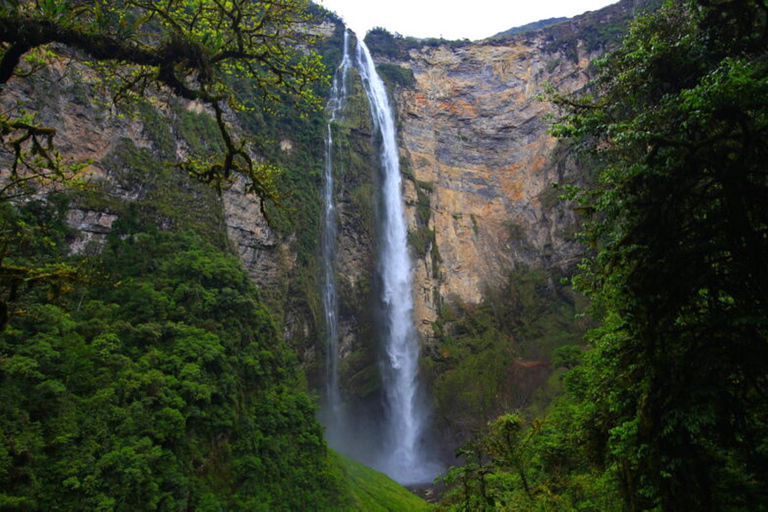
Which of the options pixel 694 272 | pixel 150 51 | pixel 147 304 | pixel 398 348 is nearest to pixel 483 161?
pixel 398 348

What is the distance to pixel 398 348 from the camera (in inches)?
1215

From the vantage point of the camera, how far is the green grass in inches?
710

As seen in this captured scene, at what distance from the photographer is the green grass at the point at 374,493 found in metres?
18.0

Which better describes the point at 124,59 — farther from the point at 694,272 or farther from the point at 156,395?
the point at 156,395

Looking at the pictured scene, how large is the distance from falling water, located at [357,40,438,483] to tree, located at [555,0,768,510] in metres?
24.8

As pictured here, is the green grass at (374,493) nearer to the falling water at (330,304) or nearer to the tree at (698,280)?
the falling water at (330,304)

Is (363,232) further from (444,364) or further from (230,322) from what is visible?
(230,322)

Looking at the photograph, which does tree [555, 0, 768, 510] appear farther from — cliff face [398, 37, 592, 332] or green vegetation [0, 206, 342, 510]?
cliff face [398, 37, 592, 332]

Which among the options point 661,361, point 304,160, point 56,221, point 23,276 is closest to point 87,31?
point 23,276

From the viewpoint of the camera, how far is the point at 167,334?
14773mm

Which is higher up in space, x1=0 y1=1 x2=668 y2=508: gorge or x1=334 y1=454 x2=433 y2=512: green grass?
x1=0 y1=1 x2=668 y2=508: gorge

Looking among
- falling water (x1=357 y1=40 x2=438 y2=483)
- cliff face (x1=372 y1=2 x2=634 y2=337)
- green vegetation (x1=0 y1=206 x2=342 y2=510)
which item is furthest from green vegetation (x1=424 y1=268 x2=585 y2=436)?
green vegetation (x1=0 y1=206 x2=342 y2=510)

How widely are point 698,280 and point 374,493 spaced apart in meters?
18.5

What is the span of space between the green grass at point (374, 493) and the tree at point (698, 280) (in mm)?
14306
